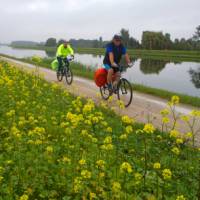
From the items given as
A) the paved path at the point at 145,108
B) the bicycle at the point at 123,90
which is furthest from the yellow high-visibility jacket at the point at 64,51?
the bicycle at the point at 123,90

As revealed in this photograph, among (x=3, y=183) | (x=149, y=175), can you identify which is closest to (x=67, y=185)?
(x=3, y=183)

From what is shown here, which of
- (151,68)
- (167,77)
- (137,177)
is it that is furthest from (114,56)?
(151,68)

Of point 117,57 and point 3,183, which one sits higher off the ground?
point 117,57

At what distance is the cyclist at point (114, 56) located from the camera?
13531 mm

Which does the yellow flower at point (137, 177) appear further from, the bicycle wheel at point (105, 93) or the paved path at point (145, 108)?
the bicycle wheel at point (105, 93)

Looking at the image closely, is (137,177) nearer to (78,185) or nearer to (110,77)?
(78,185)

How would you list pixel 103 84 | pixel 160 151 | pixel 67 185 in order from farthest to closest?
pixel 103 84 < pixel 160 151 < pixel 67 185

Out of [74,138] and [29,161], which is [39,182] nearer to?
[29,161]

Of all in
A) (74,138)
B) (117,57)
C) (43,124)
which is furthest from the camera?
(117,57)

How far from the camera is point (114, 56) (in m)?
13.8

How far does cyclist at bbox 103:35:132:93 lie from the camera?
44.4 feet

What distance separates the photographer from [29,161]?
6664 millimetres

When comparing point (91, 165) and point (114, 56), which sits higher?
point (114, 56)

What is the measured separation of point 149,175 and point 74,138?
1717 millimetres
